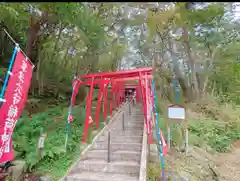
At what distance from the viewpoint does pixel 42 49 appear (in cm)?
1027

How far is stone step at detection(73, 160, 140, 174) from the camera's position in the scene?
4.77 metres

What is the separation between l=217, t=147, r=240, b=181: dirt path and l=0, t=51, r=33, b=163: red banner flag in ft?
20.7

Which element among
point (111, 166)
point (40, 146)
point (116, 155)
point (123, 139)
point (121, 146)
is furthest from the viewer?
point (123, 139)

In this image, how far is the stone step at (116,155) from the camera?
5355mm

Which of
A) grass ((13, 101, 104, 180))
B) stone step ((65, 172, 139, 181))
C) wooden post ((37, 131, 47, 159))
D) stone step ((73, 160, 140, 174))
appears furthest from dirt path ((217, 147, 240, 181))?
wooden post ((37, 131, 47, 159))

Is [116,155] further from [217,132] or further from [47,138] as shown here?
[217,132]

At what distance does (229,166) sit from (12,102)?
7.76m

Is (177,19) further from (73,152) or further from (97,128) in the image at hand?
(73,152)

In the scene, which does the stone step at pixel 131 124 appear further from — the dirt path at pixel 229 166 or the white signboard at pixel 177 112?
the dirt path at pixel 229 166

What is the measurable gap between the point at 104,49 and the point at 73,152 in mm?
7658

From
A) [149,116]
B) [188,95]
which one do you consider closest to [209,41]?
[188,95]

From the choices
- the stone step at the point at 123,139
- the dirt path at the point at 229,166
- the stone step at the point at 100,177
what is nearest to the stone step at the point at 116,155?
the stone step at the point at 100,177

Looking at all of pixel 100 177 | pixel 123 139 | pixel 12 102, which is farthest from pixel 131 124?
pixel 12 102

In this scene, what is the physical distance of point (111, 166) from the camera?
193 inches
